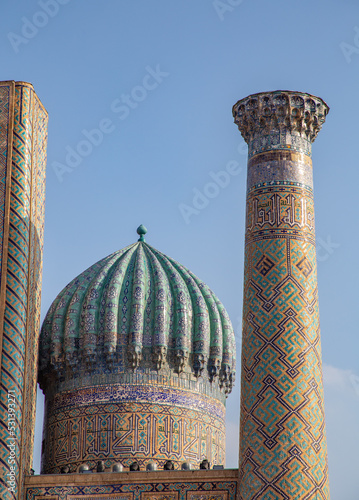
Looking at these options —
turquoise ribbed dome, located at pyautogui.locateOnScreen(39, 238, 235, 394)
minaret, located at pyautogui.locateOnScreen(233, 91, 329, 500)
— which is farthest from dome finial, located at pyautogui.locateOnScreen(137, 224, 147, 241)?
minaret, located at pyautogui.locateOnScreen(233, 91, 329, 500)

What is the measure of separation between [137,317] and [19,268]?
1778mm

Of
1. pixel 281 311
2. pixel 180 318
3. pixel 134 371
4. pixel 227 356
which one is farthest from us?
pixel 227 356

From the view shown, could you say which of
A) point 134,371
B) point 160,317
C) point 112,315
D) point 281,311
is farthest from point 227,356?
point 281,311

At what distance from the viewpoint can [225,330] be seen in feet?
47.5

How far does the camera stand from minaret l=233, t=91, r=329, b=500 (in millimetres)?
11133

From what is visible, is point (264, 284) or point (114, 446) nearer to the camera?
point (264, 284)

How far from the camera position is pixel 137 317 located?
45.6 ft

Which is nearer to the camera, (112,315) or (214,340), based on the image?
(112,315)

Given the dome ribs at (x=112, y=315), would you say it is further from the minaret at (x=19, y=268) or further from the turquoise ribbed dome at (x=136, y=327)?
the minaret at (x=19, y=268)

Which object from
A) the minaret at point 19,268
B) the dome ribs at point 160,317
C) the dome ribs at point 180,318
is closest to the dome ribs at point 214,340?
the dome ribs at point 180,318

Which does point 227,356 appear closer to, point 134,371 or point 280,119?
point 134,371

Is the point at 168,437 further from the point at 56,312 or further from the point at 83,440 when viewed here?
the point at 56,312

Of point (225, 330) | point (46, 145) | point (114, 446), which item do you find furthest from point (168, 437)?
point (46, 145)

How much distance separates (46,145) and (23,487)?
418 centimetres
